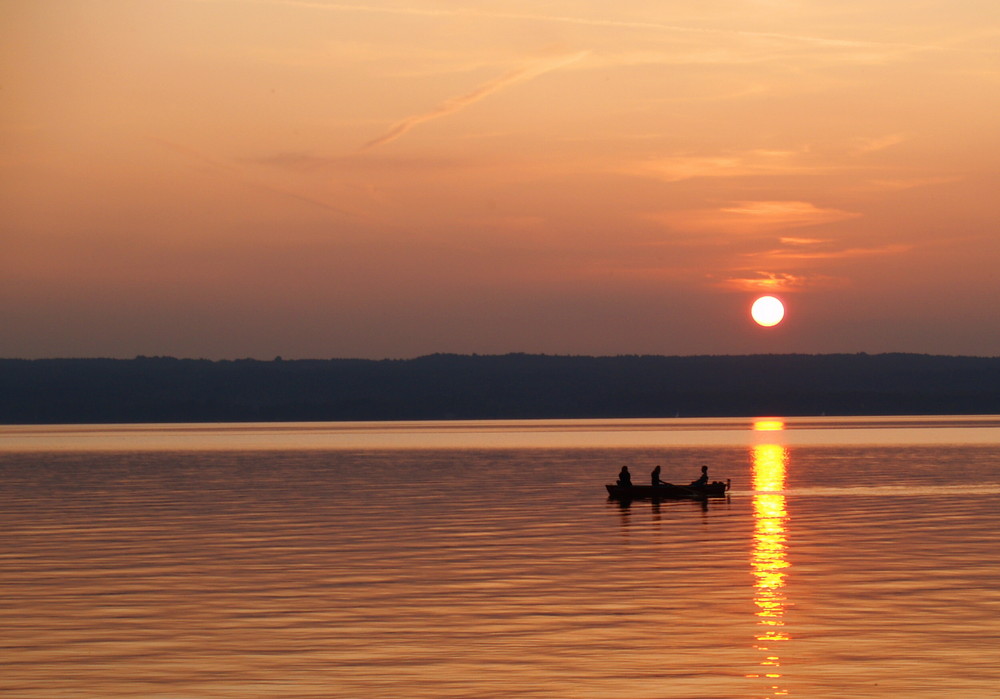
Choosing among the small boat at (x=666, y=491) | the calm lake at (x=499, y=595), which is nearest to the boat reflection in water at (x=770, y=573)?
the calm lake at (x=499, y=595)

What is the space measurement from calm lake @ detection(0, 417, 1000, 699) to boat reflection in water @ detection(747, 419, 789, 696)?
0.38ft

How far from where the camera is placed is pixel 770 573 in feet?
132

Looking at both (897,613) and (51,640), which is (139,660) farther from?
(897,613)

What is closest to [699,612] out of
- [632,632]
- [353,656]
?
[632,632]

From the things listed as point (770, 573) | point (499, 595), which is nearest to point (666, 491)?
point (770, 573)

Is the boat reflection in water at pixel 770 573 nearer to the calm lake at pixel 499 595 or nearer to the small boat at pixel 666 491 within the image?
the calm lake at pixel 499 595

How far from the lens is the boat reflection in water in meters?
26.7

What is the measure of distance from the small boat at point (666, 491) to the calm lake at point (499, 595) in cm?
67

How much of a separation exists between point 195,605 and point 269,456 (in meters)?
117

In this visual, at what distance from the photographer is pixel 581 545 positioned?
164ft

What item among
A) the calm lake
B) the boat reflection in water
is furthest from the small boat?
the boat reflection in water

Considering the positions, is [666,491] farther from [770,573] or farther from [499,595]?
[499,595]

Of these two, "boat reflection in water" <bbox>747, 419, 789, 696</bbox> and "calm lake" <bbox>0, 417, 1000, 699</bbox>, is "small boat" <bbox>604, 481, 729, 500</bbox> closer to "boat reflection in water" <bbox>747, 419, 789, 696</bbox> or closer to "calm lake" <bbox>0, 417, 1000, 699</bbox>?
"calm lake" <bbox>0, 417, 1000, 699</bbox>

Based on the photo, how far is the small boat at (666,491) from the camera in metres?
73.8
